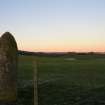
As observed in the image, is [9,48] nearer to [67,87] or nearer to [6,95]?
[6,95]

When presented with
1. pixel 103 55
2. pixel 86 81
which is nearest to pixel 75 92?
pixel 86 81

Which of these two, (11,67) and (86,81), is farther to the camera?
(86,81)

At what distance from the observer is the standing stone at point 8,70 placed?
498 cm

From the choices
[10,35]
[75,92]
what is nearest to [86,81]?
[75,92]

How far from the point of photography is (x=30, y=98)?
1049cm

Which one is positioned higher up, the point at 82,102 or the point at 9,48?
the point at 9,48

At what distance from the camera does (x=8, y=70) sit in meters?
5.12

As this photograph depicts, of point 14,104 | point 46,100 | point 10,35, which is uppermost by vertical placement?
point 10,35

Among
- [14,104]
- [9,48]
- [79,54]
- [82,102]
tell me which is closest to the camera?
[14,104]

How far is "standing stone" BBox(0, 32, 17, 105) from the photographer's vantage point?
498cm

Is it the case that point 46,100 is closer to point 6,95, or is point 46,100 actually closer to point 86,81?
point 86,81

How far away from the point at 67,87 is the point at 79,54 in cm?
636

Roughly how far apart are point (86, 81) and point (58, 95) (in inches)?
138

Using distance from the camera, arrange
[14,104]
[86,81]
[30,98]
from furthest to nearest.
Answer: [86,81]
[30,98]
[14,104]
